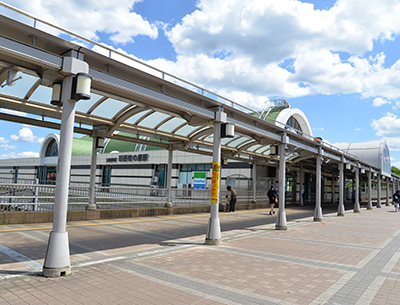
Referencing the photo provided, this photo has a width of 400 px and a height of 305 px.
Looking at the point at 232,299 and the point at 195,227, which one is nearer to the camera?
the point at 232,299

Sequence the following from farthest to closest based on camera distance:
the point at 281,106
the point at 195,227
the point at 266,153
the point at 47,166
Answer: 1. the point at 47,166
2. the point at 281,106
3. the point at 266,153
4. the point at 195,227

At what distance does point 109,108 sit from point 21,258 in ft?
16.6

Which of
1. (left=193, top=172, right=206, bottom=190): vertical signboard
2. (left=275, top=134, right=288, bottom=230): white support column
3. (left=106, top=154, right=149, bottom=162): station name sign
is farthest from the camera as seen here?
(left=106, top=154, right=149, bottom=162): station name sign

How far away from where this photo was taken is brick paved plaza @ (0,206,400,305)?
455cm

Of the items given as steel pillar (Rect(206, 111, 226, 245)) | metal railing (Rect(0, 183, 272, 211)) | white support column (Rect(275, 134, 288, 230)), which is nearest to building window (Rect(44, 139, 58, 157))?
metal railing (Rect(0, 183, 272, 211))

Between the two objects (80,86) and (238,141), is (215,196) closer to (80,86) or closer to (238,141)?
(80,86)

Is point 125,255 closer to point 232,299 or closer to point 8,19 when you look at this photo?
point 232,299

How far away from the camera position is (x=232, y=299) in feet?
14.7

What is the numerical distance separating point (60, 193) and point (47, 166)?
150ft

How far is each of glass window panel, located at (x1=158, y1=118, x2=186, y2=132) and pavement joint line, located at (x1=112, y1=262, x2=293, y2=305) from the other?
6442 millimetres

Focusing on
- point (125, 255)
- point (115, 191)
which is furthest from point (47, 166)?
point (125, 255)

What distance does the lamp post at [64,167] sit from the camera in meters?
5.28

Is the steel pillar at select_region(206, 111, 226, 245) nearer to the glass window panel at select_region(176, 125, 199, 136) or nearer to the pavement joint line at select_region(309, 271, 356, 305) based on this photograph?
the pavement joint line at select_region(309, 271, 356, 305)

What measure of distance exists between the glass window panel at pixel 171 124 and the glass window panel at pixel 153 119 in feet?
1.46
